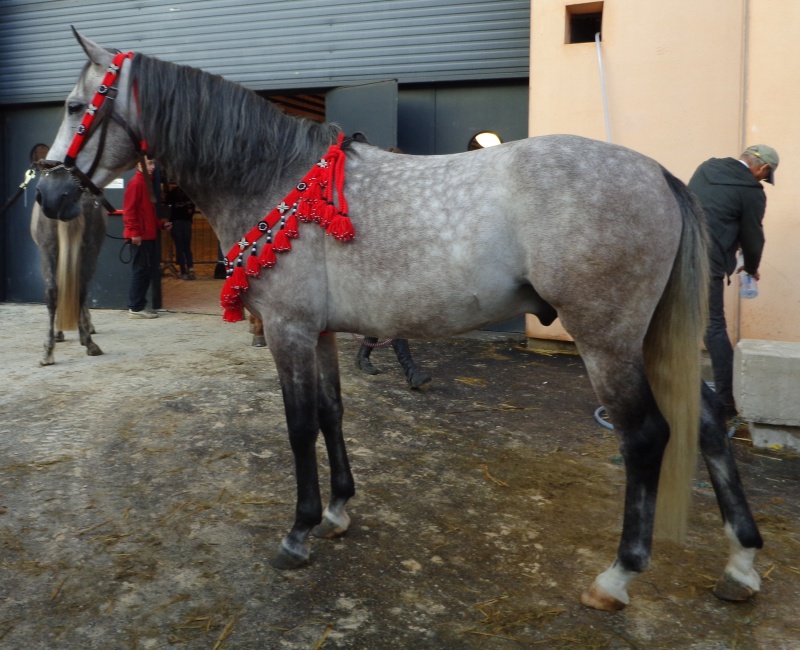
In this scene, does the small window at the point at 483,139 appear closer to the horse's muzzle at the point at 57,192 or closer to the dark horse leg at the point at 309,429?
the dark horse leg at the point at 309,429

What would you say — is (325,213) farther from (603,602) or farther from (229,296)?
(603,602)

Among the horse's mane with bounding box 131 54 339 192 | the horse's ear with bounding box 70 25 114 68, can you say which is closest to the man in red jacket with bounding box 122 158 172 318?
the horse's ear with bounding box 70 25 114 68

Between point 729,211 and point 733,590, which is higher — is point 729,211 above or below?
above

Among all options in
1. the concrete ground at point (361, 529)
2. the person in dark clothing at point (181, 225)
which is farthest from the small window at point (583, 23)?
the person in dark clothing at point (181, 225)

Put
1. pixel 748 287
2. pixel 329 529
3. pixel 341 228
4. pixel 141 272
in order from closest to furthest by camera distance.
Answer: pixel 341 228 < pixel 329 529 < pixel 748 287 < pixel 141 272

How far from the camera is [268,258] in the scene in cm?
270

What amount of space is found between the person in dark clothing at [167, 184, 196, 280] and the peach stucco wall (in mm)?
8119

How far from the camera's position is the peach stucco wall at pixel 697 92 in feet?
18.2

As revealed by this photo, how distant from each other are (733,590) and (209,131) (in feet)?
8.79

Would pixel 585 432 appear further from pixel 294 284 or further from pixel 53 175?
pixel 53 175

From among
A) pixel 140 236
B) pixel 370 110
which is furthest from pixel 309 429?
pixel 140 236

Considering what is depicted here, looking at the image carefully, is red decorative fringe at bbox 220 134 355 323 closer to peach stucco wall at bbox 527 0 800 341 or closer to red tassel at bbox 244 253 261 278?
red tassel at bbox 244 253 261 278

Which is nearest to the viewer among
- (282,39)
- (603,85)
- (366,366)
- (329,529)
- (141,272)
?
(329,529)

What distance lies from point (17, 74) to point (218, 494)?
29.1ft
